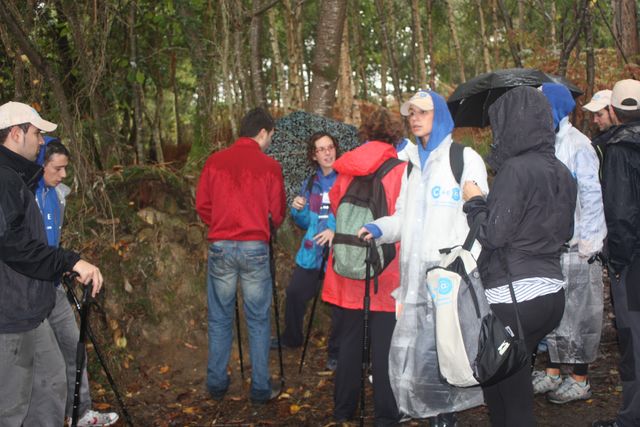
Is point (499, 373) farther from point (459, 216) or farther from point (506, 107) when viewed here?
point (506, 107)

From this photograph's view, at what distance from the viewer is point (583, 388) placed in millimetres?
5156

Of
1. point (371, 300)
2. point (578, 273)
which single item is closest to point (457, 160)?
point (371, 300)

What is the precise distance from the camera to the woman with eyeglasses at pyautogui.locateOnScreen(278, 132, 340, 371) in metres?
5.86

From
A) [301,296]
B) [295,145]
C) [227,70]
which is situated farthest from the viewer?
[227,70]

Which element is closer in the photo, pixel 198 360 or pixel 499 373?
pixel 499 373

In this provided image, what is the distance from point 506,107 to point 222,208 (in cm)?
273

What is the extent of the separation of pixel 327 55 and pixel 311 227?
107 inches

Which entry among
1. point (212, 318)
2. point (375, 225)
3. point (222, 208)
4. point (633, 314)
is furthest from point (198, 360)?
point (633, 314)

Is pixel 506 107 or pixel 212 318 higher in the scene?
pixel 506 107

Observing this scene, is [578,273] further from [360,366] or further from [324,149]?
[324,149]

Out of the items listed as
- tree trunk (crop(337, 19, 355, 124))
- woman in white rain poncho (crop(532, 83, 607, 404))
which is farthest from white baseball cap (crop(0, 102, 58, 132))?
tree trunk (crop(337, 19, 355, 124))

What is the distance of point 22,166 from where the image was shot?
3.66 meters

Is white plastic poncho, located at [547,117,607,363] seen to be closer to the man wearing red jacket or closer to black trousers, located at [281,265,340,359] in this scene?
black trousers, located at [281,265,340,359]

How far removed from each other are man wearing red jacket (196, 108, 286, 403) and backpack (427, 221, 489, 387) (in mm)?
2277
